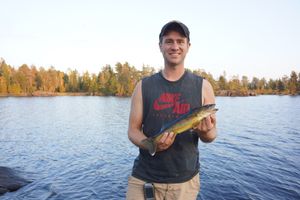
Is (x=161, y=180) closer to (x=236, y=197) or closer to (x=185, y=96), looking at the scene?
(x=185, y=96)

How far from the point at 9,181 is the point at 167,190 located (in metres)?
13.4

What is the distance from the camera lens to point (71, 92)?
148000 mm

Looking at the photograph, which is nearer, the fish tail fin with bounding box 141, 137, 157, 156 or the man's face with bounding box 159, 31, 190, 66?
the fish tail fin with bounding box 141, 137, 157, 156

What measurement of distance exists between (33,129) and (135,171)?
33.7m

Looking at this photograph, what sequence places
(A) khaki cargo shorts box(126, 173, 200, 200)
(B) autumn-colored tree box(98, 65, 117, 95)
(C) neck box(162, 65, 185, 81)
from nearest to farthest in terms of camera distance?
1. (A) khaki cargo shorts box(126, 173, 200, 200)
2. (C) neck box(162, 65, 185, 81)
3. (B) autumn-colored tree box(98, 65, 117, 95)

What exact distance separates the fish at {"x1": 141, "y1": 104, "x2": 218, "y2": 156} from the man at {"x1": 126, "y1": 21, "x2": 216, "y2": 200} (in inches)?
4.9

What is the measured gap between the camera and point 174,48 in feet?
12.6

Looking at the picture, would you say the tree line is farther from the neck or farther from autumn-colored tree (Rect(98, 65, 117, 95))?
the neck

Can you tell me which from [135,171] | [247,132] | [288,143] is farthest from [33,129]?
[135,171]

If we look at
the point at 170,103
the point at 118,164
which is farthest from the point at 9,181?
the point at 170,103

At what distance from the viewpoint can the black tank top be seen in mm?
3824

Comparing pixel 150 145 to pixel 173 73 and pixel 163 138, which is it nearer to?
pixel 163 138

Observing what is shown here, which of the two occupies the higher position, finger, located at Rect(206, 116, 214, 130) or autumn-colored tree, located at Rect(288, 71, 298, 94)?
autumn-colored tree, located at Rect(288, 71, 298, 94)

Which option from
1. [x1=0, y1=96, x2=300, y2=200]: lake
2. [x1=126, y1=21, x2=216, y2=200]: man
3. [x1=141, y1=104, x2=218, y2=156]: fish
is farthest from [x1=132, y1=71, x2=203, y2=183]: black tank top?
[x1=0, y1=96, x2=300, y2=200]: lake
